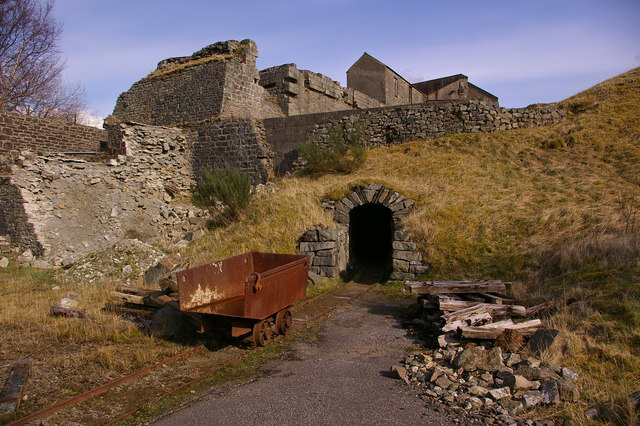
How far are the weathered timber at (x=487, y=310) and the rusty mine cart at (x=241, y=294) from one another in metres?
2.58

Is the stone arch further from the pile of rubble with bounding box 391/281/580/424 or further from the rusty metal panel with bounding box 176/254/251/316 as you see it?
the pile of rubble with bounding box 391/281/580/424

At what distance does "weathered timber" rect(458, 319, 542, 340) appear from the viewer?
6.20m

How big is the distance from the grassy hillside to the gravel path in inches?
68.1

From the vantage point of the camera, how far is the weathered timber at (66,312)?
764 centimetres

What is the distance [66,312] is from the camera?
768 cm

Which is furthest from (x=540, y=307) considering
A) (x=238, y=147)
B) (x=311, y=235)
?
(x=238, y=147)

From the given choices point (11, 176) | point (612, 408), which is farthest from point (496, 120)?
point (11, 176)

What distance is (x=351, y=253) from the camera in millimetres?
14516

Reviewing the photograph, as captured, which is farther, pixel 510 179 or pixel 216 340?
pixel 510 179

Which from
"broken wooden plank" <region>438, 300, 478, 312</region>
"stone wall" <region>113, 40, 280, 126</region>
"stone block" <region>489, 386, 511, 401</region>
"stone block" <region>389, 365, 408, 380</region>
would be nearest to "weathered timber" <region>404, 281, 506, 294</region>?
"broken wooden plank" <region>438, 300, 478, 312</region>

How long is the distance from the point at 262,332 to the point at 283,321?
2.11 feet

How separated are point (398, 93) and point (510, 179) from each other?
15.8 meters

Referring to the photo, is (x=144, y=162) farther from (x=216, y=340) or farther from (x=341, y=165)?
(x=216, y=340)

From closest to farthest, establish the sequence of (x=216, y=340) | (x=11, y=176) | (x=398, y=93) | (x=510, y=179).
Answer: (x=216, y=340) < (x=11, y=176) < (x=510, y=179) < (x=398, y=93)
